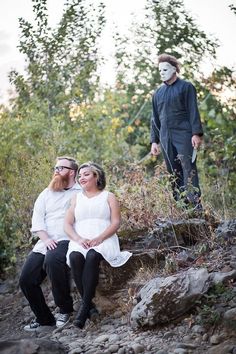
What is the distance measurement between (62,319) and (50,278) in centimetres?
33

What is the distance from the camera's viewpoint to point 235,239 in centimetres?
563

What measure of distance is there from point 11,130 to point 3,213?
40.9 inches

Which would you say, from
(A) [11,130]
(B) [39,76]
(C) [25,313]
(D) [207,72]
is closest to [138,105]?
(D) [207,72]

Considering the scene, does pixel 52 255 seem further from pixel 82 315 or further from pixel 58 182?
pixel 58 182

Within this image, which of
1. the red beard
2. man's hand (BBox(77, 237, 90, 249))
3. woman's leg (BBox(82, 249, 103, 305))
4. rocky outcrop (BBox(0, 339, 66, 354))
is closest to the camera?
rocky outcrop (BBox(0, 339, 66, 354))

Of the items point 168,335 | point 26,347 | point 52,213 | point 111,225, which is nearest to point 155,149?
point 52,213

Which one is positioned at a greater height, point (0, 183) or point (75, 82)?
point (75, 82)

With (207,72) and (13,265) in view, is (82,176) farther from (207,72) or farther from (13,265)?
(207,72)

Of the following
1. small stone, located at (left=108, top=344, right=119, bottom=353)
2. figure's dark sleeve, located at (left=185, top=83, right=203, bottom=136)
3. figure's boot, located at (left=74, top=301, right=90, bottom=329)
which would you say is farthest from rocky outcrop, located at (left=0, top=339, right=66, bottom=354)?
figure's dark sleeve, located at (left=185, top=83, right=203, bottom=136)

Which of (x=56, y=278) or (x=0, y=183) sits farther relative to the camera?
(x=0, y=183)

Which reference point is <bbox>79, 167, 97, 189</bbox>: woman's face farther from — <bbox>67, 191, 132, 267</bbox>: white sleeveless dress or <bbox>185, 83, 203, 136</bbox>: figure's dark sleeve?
<bbox>185, 83, 203, 136</bbox>: figure's dark sleeve

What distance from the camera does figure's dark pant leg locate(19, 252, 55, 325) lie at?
5660 millimetres

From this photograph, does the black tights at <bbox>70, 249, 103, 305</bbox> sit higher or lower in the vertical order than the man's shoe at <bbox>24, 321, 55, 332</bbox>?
higher

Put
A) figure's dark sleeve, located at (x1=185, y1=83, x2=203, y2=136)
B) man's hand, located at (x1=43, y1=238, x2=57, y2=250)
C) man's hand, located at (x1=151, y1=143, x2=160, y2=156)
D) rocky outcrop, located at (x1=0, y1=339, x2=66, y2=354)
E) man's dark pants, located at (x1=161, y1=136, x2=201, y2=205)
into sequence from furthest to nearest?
man's hand, located at (x1=151, y1=143, x2=160, y2=156)
figure's dark sleeve, located at (x1=185, y1=83, x2=203, y2=136)
man's dark pants, located at (x1=161, y1=136, x2=201, y2=205)
man's hand, located at (x1=43, y1=238, x2=57, y2=250)
rocky outcrop, located at (x1=0, y1=339, x2=66, y2=354)
